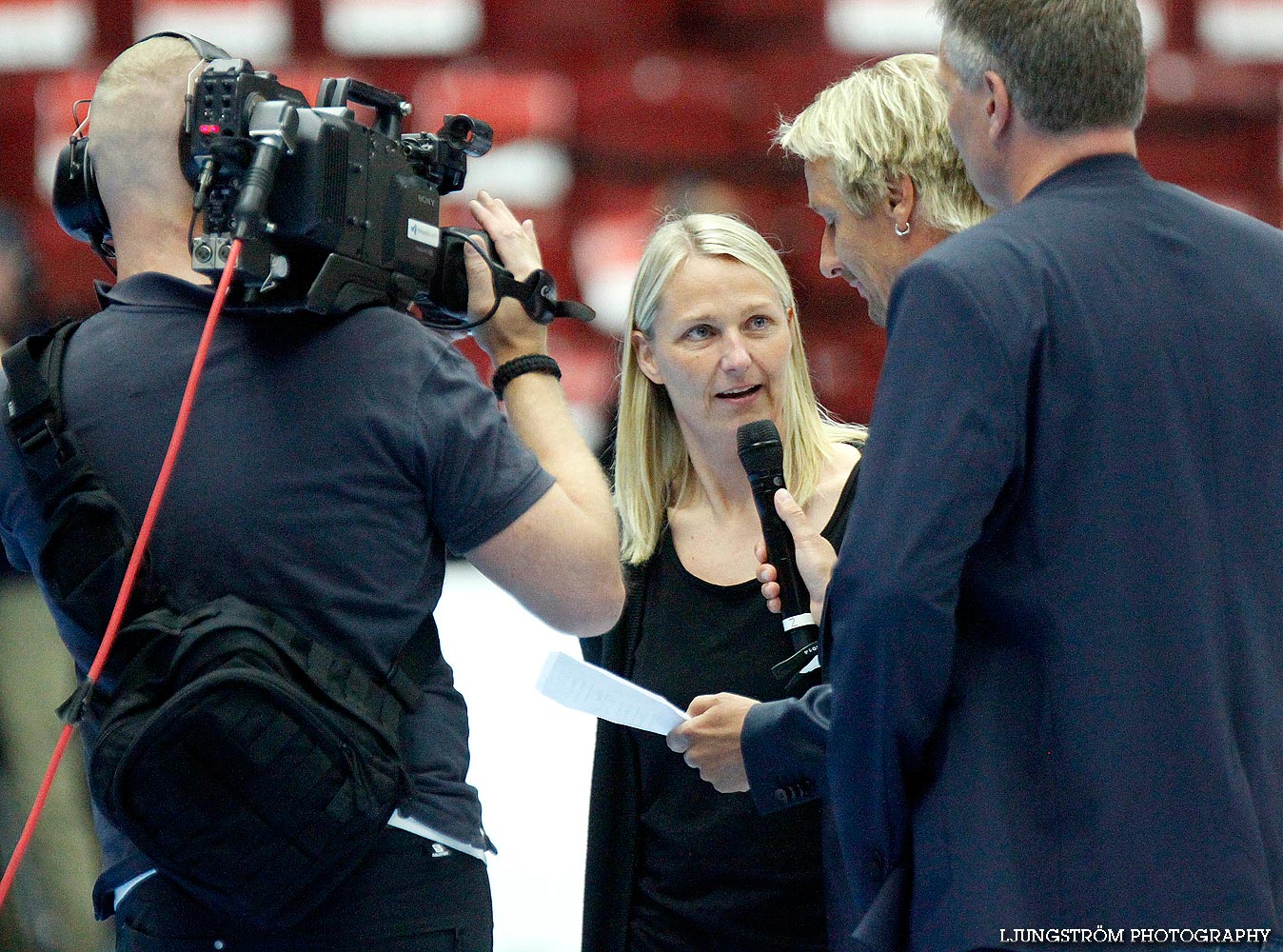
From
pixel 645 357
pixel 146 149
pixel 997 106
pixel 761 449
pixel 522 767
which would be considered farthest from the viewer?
pixel 522 767

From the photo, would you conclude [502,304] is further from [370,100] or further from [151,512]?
[151,512]

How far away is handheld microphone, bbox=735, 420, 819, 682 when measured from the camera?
1.48 m

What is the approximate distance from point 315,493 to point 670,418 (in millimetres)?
873

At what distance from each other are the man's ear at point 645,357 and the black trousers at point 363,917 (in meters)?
0.87

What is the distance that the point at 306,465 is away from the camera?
1.16 m

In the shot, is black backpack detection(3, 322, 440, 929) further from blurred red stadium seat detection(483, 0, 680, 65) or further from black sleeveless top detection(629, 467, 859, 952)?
blurred red stadium seat detection(483, 0, 680, 65)

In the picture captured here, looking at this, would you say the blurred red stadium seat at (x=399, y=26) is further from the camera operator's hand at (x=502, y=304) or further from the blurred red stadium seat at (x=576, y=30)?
the camera operator's hand at (x=502, y=304)

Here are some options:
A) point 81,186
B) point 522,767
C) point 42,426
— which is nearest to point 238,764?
point 42,426

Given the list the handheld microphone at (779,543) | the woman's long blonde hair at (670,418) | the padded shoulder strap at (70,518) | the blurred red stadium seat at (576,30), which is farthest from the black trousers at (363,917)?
the blurred red stadium seat at (576,30)

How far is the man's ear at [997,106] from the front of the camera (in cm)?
107

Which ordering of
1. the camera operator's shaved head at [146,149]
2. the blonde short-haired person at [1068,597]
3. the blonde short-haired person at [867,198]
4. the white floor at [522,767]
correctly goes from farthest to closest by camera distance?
the white floor at [522,767], the blonde short-haired person at [867,198], the camera operator's shaved head at [146,149], the blonde short-haired person at [1068,597]

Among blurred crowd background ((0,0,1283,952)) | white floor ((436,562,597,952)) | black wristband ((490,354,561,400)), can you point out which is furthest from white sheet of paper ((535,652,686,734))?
blurred crowd background ((0,0,1283,952))

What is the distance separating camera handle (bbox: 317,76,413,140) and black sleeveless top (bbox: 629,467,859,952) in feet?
2.20

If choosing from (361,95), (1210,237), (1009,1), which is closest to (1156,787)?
(1210,237)
